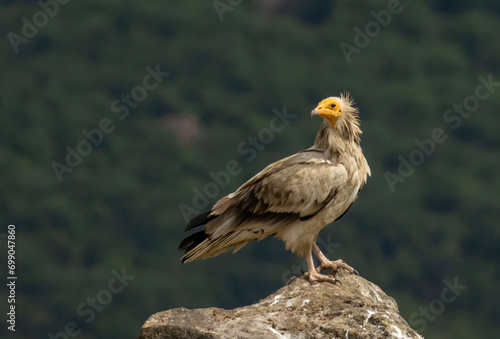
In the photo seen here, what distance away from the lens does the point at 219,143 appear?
98000 mm

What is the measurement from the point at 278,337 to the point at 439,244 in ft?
258

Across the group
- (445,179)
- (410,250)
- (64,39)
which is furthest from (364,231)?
(64,39)

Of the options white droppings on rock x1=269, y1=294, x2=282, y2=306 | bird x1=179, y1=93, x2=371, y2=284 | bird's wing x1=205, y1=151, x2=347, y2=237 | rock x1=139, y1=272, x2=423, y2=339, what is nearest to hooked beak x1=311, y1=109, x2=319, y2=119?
bird x1=179, y1=93, x2=371, y2=284

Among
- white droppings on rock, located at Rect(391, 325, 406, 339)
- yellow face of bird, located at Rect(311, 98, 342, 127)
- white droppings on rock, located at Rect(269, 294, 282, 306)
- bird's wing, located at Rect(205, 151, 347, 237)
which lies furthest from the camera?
yellow face of bird, located at Rect(311, 98, 342, 127)

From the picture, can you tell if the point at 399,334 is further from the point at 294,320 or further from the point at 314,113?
the point at 314,113

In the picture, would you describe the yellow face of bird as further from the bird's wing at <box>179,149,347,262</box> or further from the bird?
the bird's wing at <box>179,149,347,262</box>

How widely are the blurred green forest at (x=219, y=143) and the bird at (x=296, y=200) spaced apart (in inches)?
2333

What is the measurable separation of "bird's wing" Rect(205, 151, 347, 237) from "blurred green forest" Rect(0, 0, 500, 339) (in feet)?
195

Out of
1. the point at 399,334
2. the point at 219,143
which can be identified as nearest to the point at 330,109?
the point at 399,334

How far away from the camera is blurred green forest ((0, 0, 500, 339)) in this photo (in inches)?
3342

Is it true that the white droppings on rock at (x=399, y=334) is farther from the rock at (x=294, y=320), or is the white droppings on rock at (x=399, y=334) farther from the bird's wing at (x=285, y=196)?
the bird's wing at (x=285, y=196)

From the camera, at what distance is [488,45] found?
106875 millimetres

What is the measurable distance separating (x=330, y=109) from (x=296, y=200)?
1198 mm

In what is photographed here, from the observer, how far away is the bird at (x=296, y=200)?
14469 millimetres
